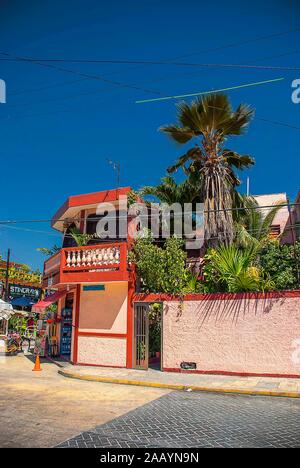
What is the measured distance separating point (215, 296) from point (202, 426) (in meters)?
6.91

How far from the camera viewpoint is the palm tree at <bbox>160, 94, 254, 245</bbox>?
569 inches

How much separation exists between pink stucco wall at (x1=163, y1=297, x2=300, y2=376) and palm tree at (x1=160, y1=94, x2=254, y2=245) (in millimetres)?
Answer: 2905

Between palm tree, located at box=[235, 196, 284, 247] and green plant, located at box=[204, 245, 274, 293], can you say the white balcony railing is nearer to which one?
green plant, located at box=[204, 245, 274, 293]

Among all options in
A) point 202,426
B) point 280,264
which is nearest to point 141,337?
point 280,264

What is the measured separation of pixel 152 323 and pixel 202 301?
3825mm

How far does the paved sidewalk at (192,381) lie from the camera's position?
1016 cm

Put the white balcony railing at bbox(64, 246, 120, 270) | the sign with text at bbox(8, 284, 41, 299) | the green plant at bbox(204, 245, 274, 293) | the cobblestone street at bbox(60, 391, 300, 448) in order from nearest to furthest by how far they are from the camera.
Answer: the cobblestone street at bbox(60, 391, 300, 448) < the green plant at bbox(204, 245, 274, 293) < the white balcony railing at bbox(64, 246, 120, 270) < the sign with text at bbox(8, 284, 41, 299)

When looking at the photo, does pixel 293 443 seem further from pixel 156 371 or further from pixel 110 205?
pixel 110 205

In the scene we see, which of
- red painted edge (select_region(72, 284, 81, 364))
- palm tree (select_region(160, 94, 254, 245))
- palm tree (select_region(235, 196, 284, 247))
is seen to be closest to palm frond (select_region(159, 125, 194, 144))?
palm tree (select_region(160, 94, 254, 245))

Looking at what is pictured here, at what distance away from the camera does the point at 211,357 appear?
1295 centimetres

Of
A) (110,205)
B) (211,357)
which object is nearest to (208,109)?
(110,205)

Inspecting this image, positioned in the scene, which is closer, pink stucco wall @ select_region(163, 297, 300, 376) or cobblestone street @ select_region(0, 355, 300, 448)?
cobblestone street @ select_region(0, 355, 300, 448)
